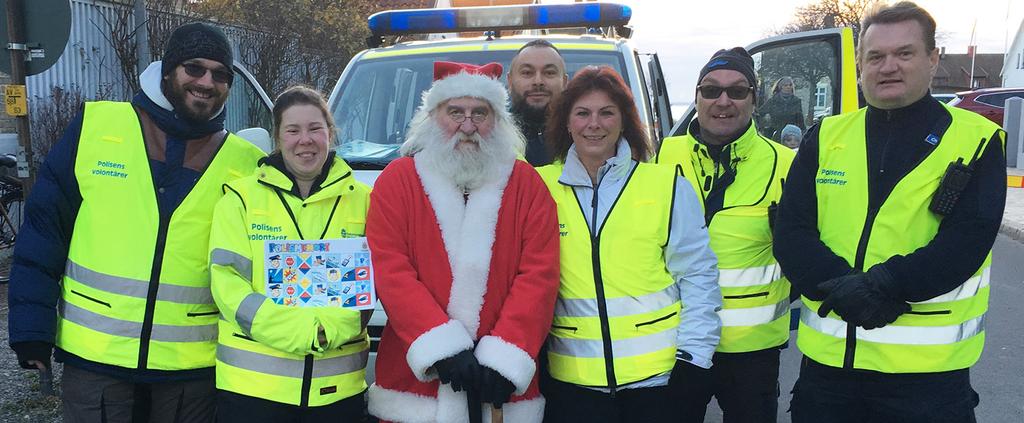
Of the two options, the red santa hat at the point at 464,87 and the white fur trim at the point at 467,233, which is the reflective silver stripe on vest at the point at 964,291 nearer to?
the white fur trim at the point at 467,233

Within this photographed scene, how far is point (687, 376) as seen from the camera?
2.84 m

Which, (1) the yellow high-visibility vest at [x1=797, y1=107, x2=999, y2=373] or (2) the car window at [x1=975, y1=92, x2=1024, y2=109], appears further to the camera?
(2) the car window at [x1=975, y1=92, x2=1024, y2=109]

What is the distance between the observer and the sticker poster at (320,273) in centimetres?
280

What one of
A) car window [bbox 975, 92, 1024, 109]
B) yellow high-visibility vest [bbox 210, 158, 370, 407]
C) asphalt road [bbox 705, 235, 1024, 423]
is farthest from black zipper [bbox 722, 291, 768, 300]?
car window [bbox 975, 92, 1024, 109]

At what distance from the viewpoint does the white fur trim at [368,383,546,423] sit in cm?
279

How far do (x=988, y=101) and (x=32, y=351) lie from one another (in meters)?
22.3

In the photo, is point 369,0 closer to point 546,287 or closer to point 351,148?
point 351,148

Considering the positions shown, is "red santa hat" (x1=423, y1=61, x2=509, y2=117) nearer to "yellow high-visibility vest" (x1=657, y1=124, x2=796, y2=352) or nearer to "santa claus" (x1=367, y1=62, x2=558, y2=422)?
"santa claus" (x1=367, y1=62, x2=558, y2=422)

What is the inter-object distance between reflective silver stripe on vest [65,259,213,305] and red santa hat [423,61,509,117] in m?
1.08

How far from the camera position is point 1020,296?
8000 millimetres

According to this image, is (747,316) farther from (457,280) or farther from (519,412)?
(457,280)

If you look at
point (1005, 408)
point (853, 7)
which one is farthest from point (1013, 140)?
point (853, 7)

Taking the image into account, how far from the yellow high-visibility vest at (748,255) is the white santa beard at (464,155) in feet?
2.83

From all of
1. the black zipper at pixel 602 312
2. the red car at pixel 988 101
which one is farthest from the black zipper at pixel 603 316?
the red car at pixel 988 101
